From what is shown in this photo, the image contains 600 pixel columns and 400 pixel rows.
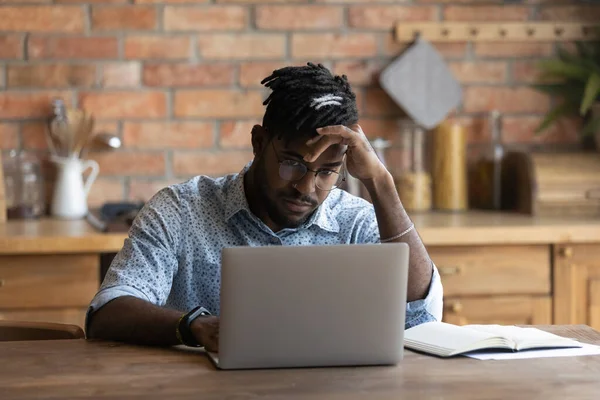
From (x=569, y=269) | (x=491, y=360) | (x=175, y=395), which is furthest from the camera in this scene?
(x=569, y=269)

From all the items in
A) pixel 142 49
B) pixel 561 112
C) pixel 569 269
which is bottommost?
pixel 569 269

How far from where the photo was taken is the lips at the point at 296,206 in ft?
6.41

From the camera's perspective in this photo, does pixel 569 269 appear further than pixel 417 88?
No

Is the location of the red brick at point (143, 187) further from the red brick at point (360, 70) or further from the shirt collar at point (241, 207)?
the shirt collar at point (241, 207)

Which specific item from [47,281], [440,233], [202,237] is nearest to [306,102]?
[202,237]

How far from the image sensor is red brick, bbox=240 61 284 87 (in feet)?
11.0

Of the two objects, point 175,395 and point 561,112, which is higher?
point 561,112

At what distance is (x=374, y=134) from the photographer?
344 cm

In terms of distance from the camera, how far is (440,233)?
2.87m

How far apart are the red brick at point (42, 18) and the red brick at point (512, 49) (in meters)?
1.40

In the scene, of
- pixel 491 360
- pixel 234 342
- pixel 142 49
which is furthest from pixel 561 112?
pixel 234 342

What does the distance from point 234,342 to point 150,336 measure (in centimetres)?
28

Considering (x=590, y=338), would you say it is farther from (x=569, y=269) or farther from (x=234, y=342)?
(x=569, y=269)

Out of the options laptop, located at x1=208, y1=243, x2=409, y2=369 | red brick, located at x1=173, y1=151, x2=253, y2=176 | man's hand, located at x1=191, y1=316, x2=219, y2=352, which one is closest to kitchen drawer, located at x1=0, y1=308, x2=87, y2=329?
red brick, located at x1=173, y1=151, x2=253, y2=176
